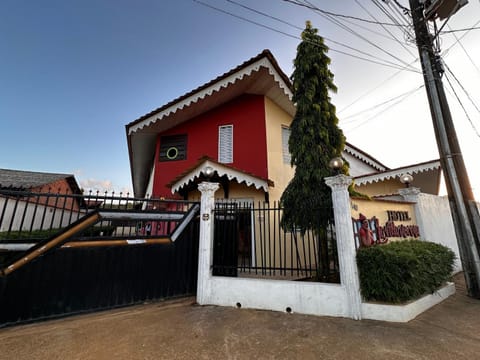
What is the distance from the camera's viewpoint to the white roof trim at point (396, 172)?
8.37 metres

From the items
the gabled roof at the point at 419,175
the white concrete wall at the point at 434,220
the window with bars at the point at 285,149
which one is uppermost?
the window with bars at the point at 285,149

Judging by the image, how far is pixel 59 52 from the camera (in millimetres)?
8414

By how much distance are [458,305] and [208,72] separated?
34.8 ft

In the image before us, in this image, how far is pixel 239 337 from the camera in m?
2.69

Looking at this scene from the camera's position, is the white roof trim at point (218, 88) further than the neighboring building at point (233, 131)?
No

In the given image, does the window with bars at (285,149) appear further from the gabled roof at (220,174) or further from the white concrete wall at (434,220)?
the white concrete wall at (434,220)

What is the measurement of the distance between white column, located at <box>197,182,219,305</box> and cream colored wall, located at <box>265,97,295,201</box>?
3.42 m

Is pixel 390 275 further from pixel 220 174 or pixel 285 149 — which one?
pixel 285 149

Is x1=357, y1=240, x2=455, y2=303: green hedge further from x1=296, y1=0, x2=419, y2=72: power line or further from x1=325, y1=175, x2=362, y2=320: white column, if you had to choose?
x1=296, y1=0, x2=419, y2=72: power line

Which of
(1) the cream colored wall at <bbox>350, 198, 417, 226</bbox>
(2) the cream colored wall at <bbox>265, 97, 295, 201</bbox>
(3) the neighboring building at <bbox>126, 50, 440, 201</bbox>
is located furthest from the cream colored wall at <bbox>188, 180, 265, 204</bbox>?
(1) the cream colored wall at <bbox>350, 198, 417, 226</bbox>

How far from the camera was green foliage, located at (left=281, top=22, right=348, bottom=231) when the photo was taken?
4.64m

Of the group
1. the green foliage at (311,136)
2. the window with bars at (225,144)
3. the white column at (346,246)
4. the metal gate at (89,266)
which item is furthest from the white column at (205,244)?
the window with bars at (225,144)

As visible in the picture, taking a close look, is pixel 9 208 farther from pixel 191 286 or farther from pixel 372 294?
pixel 372 294

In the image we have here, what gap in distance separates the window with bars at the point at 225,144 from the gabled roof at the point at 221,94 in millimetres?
1228
